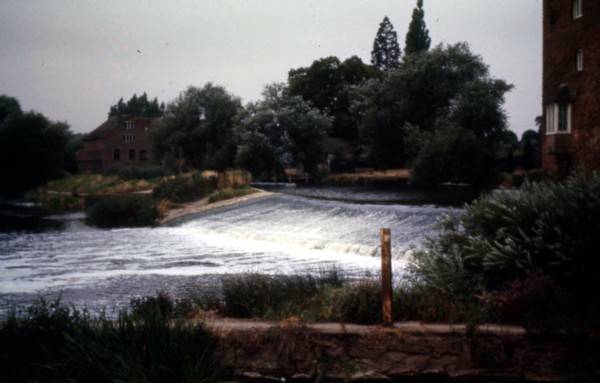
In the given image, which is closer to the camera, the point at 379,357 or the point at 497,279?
the point at 379,357

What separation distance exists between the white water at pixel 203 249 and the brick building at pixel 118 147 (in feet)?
149

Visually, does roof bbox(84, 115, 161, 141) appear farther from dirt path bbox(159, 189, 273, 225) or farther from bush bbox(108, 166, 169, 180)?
dirt path bbox(159, 189, 273, 225)

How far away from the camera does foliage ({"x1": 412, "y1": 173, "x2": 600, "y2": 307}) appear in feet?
20.5

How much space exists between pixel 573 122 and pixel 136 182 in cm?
2731

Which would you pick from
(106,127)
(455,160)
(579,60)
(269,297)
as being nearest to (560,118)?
(579,60)

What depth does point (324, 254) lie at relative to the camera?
14812mm

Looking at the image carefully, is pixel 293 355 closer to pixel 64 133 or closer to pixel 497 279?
pixel 497 279

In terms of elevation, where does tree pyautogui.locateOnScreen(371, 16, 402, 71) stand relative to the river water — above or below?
above

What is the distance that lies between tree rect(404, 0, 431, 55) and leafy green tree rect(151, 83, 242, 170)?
18.2 meters

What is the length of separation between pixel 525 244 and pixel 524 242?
4 centimetres

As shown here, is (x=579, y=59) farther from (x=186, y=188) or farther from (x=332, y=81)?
(x=332, y=81)

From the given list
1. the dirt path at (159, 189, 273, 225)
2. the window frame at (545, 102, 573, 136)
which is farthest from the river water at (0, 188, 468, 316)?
the window frame at (545, 102, 573, 136)

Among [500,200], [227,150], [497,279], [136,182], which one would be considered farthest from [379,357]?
[227,150]

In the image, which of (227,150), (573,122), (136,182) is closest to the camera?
(573,122)
